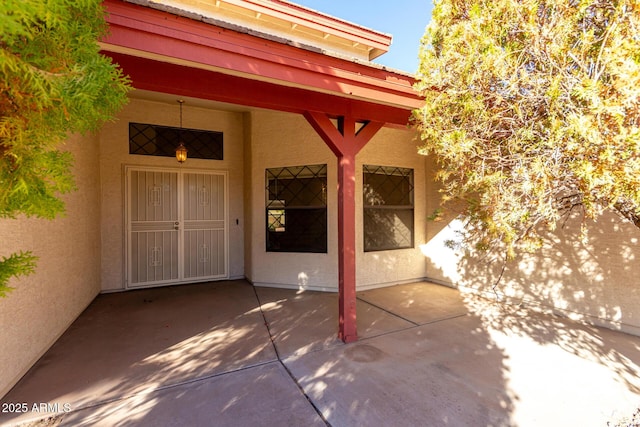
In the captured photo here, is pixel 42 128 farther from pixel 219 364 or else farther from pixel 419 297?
pixel 419 297

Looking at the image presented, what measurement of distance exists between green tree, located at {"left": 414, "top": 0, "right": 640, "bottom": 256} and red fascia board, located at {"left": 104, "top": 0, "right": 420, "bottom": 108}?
570 mm

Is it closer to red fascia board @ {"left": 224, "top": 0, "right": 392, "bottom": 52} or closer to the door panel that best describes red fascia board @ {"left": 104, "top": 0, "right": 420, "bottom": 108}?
red fascia board @ {"left": 224, "top": 0, "right": 392, "bottom": 52}

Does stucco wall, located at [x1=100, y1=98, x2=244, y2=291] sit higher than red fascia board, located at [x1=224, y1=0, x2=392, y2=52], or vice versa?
red fascia board, located at [x1=224, y1=0, x2=392, y2=52]

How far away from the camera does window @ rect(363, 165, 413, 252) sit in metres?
5.45

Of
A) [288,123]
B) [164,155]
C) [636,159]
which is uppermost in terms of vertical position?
[288,123]

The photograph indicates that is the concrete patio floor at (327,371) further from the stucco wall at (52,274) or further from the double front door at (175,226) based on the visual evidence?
the double front door at (175,226)

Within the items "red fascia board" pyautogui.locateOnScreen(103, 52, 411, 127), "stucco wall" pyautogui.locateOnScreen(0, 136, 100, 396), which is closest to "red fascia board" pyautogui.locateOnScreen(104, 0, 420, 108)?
"red fascia board" pyautogui.locateOnScreen(103, 52, 411, 127)

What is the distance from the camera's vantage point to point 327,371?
2621 millimetres

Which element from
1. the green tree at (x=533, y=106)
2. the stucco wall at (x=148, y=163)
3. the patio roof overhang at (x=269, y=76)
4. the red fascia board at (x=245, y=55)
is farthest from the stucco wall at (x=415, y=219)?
the green tree at (x=533, y=106)

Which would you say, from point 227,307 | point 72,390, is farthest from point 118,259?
point 72,390

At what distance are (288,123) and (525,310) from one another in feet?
16.4

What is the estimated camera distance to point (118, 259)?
519 centimetres

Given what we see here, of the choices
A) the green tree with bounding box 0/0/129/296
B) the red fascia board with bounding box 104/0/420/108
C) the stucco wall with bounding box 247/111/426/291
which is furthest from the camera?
the stucco wall with bounding box 247/111/426/291

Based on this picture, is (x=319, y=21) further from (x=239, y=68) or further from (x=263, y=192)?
(x=239, y=68)
